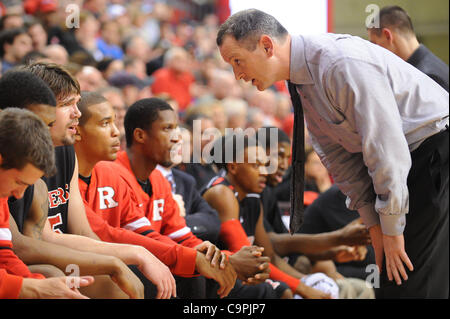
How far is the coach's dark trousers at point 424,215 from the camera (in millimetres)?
2646

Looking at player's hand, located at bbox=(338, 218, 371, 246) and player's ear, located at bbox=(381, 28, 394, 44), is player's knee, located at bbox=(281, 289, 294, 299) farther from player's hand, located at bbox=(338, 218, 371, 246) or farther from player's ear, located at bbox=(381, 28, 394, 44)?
player's ear, located at bbox=(381, 28, 394, 44)

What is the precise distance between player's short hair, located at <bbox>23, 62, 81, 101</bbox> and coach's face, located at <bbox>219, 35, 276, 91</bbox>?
547 millimetres

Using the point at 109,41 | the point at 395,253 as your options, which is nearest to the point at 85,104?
the point at 395,253

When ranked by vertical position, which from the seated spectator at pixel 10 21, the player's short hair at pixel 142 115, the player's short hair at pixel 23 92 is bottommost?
the player's short hair at pixel 142 115

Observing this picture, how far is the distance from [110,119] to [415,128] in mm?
1130

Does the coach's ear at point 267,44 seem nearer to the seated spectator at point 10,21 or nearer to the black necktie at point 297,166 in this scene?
the black necktie at point 297,166

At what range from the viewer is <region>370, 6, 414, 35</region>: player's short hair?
3.03 metres

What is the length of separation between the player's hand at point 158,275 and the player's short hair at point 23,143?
58 centimetres

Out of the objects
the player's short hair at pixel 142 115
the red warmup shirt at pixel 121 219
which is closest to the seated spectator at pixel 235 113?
the player's short hair at pixel 142 115

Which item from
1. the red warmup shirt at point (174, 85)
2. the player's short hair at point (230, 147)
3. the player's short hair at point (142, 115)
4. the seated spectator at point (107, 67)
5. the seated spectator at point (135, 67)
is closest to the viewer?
the player's short hair at point (142, 115)

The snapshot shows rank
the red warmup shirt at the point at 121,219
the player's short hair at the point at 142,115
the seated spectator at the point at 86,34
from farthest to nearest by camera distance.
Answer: the seated spectator at the point at 86,34
the player's short hair at the point at 142,115
the red warmup shirt at the point at 121,219

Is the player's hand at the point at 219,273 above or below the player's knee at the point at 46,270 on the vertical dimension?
below

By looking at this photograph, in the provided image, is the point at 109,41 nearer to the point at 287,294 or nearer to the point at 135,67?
the point at 135,67
